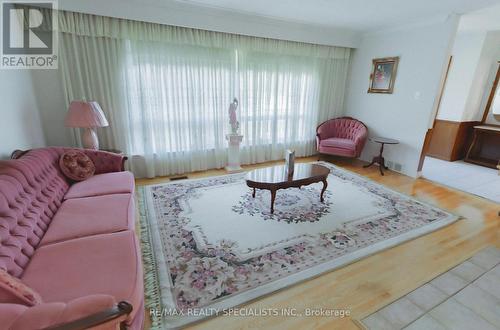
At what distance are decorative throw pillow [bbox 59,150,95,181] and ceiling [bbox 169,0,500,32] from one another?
7.27 ft

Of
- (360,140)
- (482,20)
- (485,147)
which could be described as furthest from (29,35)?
(485,147)

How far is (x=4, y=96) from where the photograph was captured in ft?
Result: 7.41

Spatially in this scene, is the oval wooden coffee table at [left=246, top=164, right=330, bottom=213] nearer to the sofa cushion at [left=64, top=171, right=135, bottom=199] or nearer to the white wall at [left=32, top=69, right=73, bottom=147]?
the sofa cushion at [left=64, top=171, right=135, bottom=199]

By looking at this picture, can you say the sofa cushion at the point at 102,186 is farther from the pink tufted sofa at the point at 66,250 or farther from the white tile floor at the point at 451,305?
the white tile floor at the point at 451,305

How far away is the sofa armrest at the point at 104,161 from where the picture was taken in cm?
273

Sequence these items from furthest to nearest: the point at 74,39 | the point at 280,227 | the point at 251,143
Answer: the point at 251,143 < the point at 74,39 < the point at 280,227

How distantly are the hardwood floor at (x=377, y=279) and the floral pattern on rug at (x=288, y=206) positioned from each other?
2.65 ft

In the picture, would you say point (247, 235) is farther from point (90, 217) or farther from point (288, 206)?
point (90, 217)

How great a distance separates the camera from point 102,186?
2.35m

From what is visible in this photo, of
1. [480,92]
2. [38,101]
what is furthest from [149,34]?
[480,92]

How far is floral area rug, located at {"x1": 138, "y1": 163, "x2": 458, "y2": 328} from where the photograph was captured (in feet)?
5.77

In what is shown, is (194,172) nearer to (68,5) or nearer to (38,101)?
(38,101)

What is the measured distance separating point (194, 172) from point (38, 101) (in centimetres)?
226

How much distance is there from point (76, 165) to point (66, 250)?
1.32 metres
